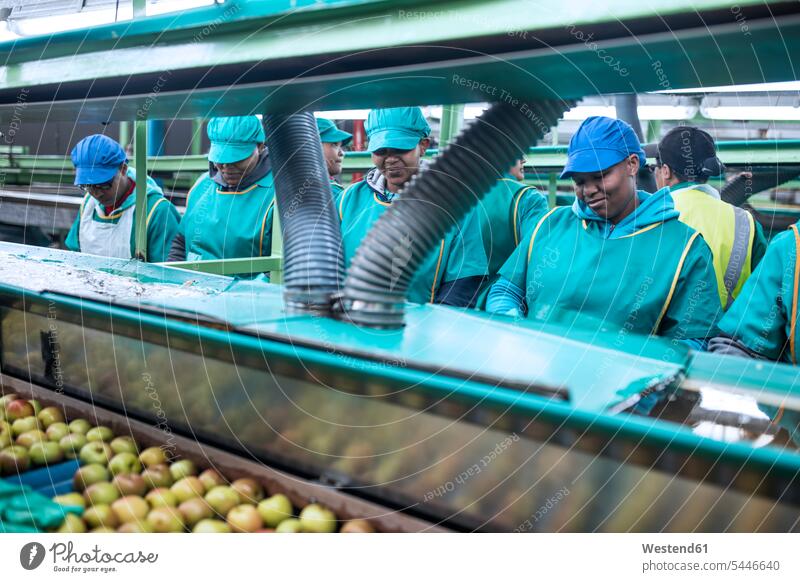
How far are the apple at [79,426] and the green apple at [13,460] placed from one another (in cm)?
14

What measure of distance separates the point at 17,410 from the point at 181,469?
61 centimetres

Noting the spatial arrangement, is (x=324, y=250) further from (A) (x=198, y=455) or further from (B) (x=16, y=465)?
(B) (x=16, y=465)

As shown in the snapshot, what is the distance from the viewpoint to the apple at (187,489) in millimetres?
1419

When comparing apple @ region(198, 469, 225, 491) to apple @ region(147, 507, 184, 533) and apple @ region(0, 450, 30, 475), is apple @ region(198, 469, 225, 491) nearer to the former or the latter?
apple @ region(147, 507, 184, 533)

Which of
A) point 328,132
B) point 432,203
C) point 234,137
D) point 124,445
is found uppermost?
point 328,132

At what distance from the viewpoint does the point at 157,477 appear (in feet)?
4.88

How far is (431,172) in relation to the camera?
136 cm

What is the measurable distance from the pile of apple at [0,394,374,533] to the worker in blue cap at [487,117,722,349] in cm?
111

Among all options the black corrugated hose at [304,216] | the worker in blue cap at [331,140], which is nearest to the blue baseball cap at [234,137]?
the worker in blue cap at [331,140]

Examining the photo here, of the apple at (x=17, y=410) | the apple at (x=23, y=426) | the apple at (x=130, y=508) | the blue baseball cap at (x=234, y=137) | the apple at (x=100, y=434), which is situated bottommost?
the apple at (x=130, y=508)

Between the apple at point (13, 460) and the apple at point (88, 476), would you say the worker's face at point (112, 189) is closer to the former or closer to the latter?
the apple at point (13, 460)

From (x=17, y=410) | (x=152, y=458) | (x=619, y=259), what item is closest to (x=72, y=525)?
(x=152, y=458)

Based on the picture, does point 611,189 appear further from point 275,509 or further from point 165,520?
point 165,520

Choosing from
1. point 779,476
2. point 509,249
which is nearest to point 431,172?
point 779,476
